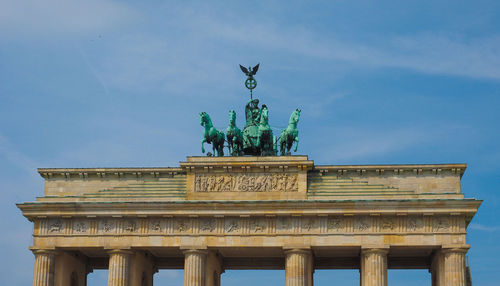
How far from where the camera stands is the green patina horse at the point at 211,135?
207 feet

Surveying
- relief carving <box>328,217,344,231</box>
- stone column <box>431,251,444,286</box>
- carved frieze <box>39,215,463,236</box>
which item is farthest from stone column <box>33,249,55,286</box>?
stone column <box>431,251,444,286</box>

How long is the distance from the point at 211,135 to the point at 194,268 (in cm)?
817

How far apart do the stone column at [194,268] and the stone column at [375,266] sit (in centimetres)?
924

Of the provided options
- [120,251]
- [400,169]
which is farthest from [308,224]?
[120,251]

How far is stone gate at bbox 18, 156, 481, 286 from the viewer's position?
195 ft

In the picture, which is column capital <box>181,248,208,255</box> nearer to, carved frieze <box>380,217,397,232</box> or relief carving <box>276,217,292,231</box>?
relief carving <box>276,217,292,231</box>

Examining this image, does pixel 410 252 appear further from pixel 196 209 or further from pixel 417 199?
pixel 196 209

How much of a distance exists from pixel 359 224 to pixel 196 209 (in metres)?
9.35

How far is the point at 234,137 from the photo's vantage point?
63.2 meters

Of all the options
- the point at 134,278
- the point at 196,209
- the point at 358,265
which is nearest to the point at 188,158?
the point at 196,209

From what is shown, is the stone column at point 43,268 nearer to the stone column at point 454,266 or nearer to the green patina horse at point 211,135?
the green patina horse at point 211,135

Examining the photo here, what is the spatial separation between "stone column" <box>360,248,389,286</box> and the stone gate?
0.20ft

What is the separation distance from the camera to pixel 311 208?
59812 millimetres

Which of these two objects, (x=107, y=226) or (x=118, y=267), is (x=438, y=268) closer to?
(x=118, y=267)
